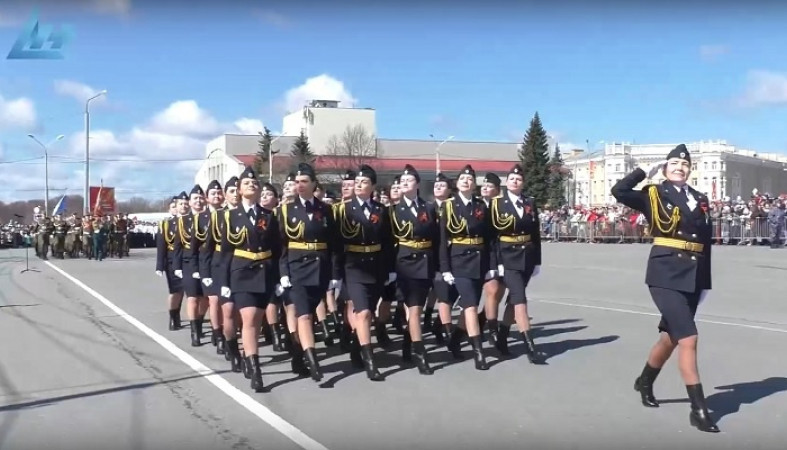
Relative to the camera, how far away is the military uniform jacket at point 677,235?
7.15 metres

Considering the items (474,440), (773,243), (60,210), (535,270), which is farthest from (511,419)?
(60,210)

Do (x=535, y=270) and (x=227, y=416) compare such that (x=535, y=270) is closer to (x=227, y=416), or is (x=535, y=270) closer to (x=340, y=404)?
(x=340, y=404)

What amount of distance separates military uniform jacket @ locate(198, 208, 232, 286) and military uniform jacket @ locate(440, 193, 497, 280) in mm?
2364

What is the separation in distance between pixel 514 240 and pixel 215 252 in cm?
354

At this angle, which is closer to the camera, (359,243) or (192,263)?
(359,243)

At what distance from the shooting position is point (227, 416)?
24.3 ft

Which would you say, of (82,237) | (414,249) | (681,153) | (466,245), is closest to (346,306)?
(414,249)

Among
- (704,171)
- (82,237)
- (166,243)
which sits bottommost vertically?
(82,237)

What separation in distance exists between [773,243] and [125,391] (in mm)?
25957

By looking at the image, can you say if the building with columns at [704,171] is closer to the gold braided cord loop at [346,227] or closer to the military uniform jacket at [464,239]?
the military uniform jacket at [464,239]

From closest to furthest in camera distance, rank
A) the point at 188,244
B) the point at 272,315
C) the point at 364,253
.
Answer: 1. the point at 364,253
2. the point at 272,315
3. the point at 188,244

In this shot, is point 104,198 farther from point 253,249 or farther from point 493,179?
point 253,249

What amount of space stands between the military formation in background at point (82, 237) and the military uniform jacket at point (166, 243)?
25.0m

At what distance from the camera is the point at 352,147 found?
97.0 meters
